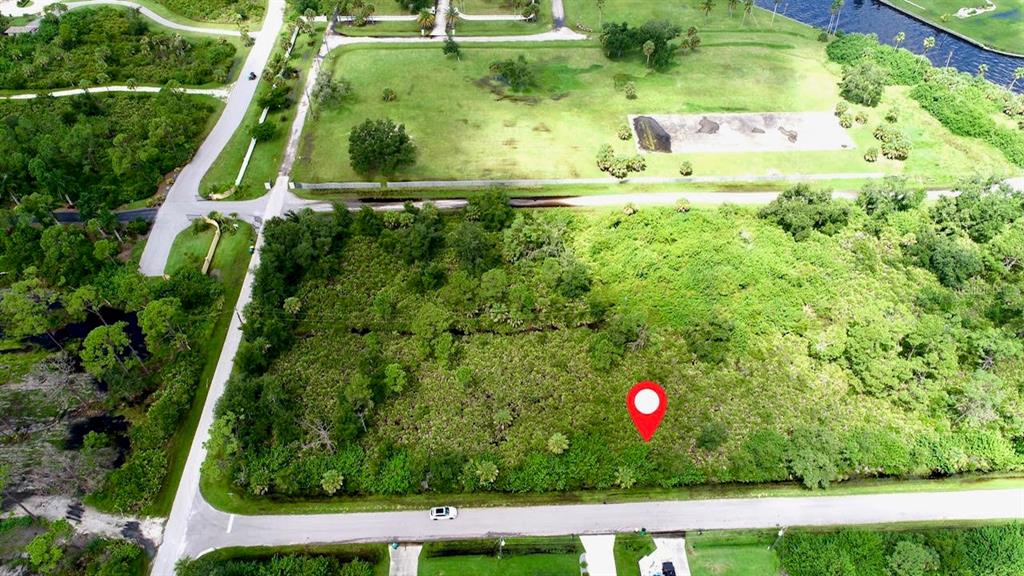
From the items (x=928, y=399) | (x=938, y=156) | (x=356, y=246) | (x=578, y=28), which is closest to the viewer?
(x=928, y=399)

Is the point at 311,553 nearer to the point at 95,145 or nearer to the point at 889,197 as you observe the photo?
the point at 95,145

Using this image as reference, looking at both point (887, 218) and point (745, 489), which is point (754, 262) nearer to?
point (887, 218)

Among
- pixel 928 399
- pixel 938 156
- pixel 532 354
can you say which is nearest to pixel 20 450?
pixel 532 354

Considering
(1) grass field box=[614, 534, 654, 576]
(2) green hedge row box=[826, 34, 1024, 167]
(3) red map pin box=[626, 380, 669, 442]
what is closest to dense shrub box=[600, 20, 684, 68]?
(2) green hedge row box=[826, 34, 1024, 167]

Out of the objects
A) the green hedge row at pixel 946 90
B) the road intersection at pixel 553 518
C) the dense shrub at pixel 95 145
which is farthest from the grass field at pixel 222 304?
the green hedge row at pixel 946 90

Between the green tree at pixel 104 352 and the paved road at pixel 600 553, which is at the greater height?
the green tree at pixel 104 352

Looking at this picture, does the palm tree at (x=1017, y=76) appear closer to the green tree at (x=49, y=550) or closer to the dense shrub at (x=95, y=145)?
the dense shrub at (x=95, y=145)
